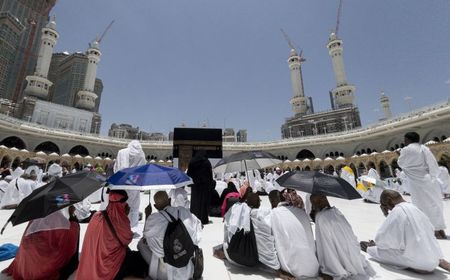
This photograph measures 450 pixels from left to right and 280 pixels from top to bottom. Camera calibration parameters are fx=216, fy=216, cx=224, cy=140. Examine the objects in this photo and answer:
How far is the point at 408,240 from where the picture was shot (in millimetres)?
2201

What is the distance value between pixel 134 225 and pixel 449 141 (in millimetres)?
21185

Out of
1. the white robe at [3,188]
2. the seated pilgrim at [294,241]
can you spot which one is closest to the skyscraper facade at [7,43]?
the white robe at [3,188]

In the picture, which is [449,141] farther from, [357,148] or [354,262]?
[354,262]

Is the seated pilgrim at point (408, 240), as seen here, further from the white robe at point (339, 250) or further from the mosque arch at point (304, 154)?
the mosque arch at point (304, 154)

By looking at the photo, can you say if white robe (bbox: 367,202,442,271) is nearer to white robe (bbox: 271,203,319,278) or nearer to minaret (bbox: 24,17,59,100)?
white robe (bbox: 271,203,319,278)

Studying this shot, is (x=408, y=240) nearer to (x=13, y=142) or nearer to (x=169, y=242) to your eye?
(x=169, y=242)

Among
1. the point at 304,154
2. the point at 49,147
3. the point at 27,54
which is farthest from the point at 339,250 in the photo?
the point at 27,54

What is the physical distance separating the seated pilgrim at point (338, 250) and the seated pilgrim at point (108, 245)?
1.79 metres

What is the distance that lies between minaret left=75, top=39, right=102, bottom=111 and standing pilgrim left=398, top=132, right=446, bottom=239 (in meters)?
48.9

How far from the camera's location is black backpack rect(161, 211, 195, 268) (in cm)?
184

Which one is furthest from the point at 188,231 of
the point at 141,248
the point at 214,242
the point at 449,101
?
the point at 449,101

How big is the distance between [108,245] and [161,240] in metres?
0.47

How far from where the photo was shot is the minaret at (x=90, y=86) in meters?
41.7

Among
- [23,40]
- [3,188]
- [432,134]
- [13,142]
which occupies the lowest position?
[3,188]
